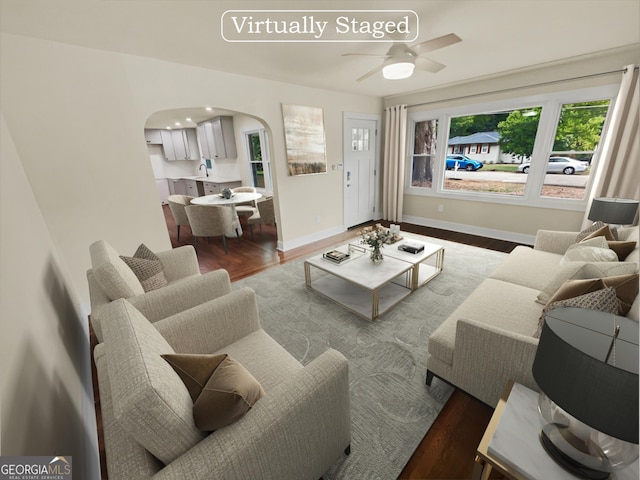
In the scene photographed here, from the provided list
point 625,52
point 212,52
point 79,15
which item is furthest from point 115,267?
point 625,52

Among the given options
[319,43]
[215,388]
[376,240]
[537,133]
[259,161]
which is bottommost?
[376,240]

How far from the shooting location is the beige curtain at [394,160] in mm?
4716

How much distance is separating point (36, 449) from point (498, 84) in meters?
5.35

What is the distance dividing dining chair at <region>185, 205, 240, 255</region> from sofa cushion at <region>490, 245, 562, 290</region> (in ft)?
11.3

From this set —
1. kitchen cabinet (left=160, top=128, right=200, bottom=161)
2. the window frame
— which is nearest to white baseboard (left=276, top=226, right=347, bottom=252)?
the window frame

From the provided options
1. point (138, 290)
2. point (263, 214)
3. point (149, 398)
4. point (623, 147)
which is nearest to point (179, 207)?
point (263, 214)

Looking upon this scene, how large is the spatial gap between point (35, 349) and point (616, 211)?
4.02 meters

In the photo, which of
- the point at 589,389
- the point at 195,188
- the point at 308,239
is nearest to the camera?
the point at 589,389

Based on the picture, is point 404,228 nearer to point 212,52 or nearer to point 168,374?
point 212,52

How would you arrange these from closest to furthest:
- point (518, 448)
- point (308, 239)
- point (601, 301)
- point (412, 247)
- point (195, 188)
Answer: point (518, 448) → point (601, 301) → point (412, 247) → point (308, 239) → point (195, 188)

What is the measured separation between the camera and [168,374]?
31.8 inches

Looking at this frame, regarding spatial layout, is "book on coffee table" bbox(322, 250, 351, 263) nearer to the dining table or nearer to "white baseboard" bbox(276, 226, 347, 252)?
"white baseboard" bbox(276, 226, 347, 252)

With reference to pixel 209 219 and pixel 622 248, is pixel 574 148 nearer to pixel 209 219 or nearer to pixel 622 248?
pixel 622 248

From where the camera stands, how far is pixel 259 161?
242 inches
